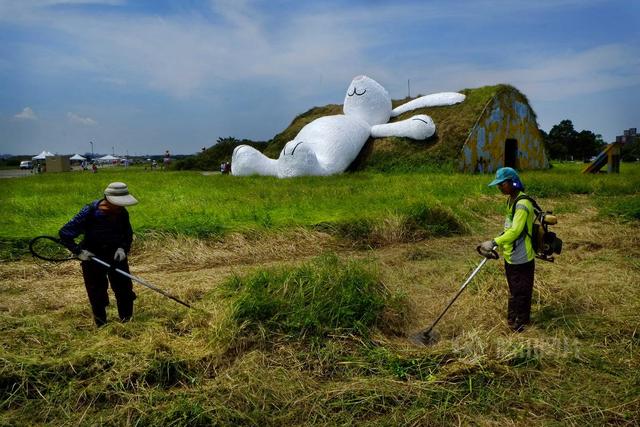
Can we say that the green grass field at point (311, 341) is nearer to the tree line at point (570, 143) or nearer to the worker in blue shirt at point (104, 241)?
the worker in blue shirt at point (104, 241)

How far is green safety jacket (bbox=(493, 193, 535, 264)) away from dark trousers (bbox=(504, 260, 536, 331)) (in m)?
0.07

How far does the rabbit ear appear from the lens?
1773cm

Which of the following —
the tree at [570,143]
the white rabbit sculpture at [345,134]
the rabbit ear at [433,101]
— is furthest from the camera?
the tree at [570,143]

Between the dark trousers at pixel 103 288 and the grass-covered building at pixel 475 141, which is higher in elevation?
the grass-covered building at pixel 475 141

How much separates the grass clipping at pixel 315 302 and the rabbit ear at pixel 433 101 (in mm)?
14295

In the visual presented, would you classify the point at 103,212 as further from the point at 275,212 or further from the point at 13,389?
the point at 275,212

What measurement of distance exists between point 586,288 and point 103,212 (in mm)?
4547

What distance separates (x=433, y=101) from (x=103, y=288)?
52.0 ft

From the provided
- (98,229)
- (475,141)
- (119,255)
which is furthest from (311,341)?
(475,141)

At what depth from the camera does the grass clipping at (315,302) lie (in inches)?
156

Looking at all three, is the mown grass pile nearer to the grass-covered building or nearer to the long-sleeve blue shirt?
the long-sleeve blue shirt

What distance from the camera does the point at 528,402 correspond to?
3.17 metres

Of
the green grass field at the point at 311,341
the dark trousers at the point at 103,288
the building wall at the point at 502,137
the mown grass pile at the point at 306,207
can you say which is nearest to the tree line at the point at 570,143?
the building wall at the point at 502,137

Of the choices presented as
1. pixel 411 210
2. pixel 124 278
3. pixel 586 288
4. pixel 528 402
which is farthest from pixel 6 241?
pixel 586 288
